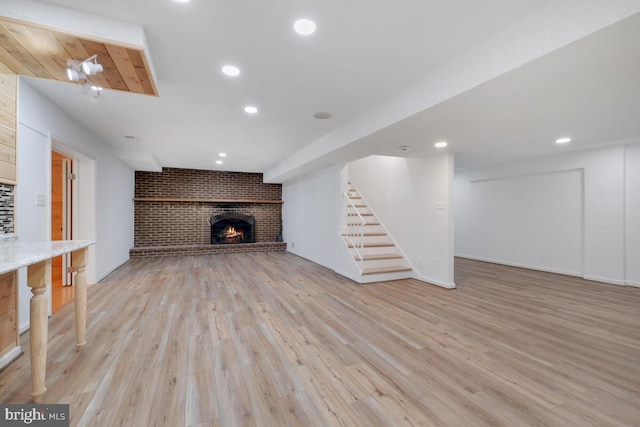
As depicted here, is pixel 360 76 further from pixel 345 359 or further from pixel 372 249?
pixel 372 249

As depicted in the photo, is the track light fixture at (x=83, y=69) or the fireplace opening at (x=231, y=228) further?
the fireplace opening at (x=231, y=228)

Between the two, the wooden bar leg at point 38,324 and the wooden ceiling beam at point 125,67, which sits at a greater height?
the wooden ceiling beam at point 125,67

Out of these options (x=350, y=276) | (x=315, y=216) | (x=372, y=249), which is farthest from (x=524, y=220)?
(x=315, y=216)

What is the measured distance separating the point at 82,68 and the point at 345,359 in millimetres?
2929

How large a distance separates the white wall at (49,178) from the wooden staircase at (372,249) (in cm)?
390

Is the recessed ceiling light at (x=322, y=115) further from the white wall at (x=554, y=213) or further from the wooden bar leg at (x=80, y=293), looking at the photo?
the white wall at (x=554, y=213)

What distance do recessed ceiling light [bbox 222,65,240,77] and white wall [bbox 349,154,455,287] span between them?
3.43m

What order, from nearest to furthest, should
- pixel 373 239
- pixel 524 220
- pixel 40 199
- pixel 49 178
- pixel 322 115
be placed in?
pixel 40 199 < pixel 49 178 < pixel 322 115 < pixel 373 239 < pixel 524 220

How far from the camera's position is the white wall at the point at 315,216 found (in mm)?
5391

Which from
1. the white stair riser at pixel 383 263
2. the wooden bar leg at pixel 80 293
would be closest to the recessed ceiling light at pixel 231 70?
the wooden bar leg at pixel 80 293

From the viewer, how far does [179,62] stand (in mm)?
2266

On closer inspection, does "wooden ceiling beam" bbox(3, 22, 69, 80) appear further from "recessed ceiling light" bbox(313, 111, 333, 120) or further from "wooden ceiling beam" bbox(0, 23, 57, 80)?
"recessed ceiling light" bbox(313, 111, 333, 120)

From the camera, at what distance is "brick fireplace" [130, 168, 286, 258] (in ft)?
24.3

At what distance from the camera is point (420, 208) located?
16.1ft
